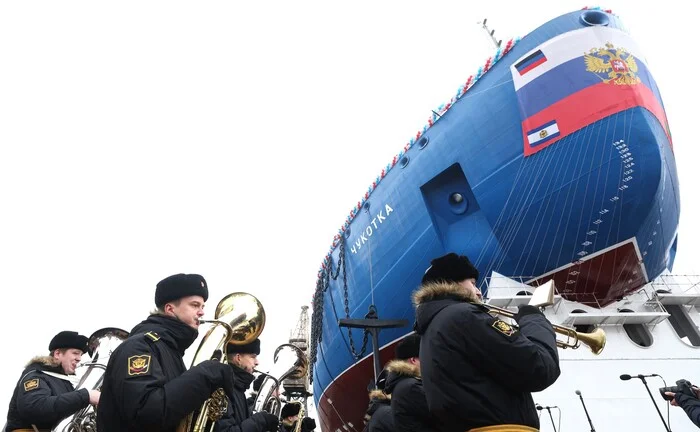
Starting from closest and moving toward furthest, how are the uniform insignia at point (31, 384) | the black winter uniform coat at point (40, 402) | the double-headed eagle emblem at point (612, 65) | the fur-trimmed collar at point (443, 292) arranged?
the fur-trimmed collar at point (443, 292) → the black winter uniform coat at point (40, 402) → the uniform insignia at point (31, 384) → the double-headed eagle emblem at point (612, 65)

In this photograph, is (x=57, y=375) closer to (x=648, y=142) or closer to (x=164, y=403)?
(x=164, y=403)

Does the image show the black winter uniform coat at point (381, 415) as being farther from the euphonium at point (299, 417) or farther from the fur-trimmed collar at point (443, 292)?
the euphonium at point (299, 417)

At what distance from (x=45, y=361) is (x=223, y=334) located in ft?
8.57

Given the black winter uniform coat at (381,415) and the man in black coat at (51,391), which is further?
the black winter uniform coat at (381,415)

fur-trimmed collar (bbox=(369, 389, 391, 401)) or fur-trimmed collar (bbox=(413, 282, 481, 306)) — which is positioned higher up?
fur-trimmed collar (bbox=(413, 282, 481, 306))

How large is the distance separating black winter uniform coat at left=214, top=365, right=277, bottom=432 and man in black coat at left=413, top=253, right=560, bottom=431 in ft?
4.96

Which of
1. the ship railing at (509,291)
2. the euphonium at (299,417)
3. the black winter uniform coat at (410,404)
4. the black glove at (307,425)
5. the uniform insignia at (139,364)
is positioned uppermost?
the uniform insignia at (139,364)

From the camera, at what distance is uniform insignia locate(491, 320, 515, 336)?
83.7 inches

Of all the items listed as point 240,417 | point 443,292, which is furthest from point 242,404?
point 443,292

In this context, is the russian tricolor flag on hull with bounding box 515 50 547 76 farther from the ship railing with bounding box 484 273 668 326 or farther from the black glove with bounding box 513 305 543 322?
the black glove with bounding box 513 305 543 322

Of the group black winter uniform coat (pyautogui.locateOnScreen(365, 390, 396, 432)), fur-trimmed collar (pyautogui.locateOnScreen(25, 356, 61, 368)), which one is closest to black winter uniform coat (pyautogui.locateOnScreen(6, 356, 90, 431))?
fur-trimmed collar (pyautogui.locateOnScreen(25, 356, 61, 368))

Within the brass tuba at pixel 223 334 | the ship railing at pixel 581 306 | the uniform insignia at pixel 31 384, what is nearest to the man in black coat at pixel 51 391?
the uniform insignia at pixel 31 384

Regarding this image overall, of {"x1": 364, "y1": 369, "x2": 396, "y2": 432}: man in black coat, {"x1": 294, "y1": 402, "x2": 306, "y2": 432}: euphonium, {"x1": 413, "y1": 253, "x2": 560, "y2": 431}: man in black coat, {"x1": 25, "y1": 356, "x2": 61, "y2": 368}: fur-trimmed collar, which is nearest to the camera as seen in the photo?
{"x1": 413, "y1": 253, "x2": 560, "y2": 431}: man in black coat

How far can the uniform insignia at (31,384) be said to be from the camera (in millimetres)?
3678
